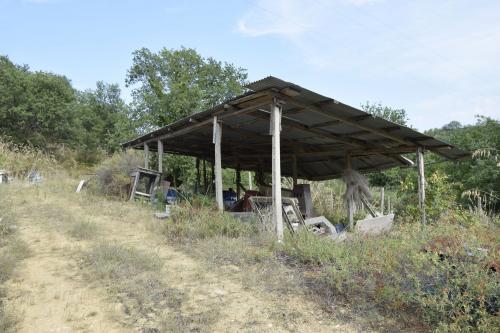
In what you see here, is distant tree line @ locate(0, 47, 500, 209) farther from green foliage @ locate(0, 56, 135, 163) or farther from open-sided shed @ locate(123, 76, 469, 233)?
open-sided shed @ locate(123, 76, 469, 233)

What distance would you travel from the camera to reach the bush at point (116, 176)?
36.1 ft

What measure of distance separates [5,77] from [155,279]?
23631mm

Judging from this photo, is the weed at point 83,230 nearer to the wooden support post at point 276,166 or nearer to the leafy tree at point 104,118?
the wooden support post at point 276,166

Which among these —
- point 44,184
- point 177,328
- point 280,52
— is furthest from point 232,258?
point 44,184

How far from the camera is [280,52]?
24.1 feet

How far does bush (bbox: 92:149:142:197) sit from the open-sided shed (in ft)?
2.24

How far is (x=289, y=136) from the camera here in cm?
989

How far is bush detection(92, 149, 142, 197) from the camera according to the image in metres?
11.0

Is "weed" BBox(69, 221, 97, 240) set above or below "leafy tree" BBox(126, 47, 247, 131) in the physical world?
below

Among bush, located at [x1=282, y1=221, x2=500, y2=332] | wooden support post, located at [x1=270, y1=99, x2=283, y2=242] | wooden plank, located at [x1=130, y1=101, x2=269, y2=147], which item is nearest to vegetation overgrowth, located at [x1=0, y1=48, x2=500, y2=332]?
bush, located at [x1=282, y1=221, x2=500, y2=332]

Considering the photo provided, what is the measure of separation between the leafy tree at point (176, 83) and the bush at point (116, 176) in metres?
5.62

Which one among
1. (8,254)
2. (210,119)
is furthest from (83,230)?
(210,119)

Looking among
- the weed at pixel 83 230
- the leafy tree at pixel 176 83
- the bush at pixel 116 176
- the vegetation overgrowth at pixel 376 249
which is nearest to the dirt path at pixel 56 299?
the vegetation overgrowth at pixel 376 249

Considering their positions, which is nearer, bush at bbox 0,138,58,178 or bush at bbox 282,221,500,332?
bush at bbox 282,221,500,332
